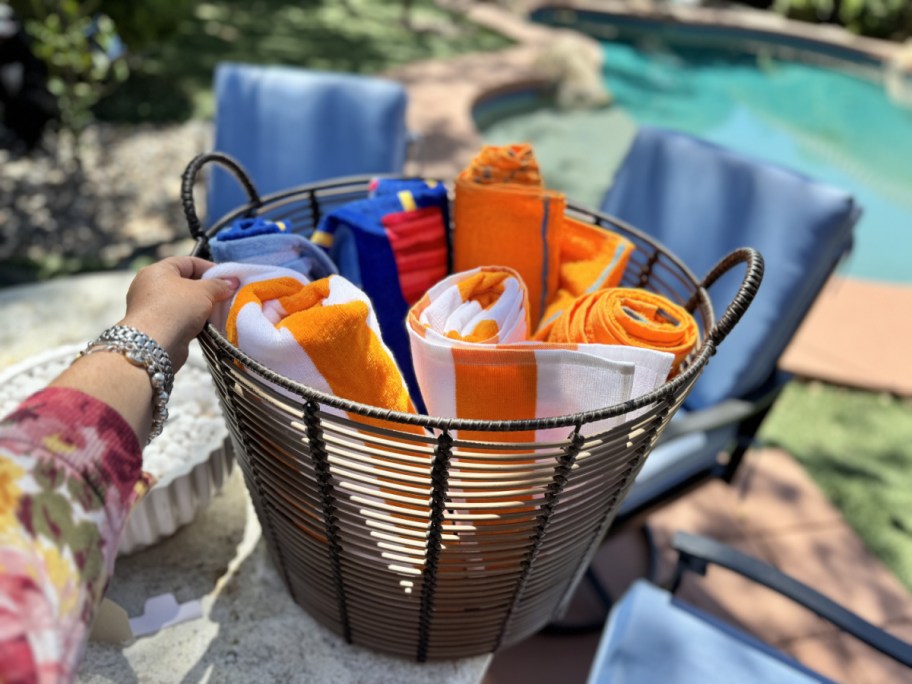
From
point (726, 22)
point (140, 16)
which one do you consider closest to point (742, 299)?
point (140, 16)

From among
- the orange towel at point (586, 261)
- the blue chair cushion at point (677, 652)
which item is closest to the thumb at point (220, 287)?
the orange towel at point (586, 261)

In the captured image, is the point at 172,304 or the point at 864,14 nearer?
the point at 172,304

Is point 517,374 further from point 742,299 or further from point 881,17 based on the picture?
point 881,17

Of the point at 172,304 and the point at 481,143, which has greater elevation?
the point at 172,304

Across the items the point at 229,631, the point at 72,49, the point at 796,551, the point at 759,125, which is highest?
the point at 72,49

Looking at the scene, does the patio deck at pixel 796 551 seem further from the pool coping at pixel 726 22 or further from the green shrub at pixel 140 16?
the pool coping at pixel 726 22

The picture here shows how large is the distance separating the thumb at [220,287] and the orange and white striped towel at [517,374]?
0.20m

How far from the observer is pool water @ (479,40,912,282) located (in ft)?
15.6

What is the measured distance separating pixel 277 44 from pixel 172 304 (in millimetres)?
5511

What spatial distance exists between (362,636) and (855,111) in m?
8.69

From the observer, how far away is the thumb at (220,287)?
0.68 m

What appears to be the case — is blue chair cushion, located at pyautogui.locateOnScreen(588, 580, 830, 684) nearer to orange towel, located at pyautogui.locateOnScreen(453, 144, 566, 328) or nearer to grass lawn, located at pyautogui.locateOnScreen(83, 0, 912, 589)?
orange towel, located at pyautogui.locateOnScreen(453, 144, 566, 328)

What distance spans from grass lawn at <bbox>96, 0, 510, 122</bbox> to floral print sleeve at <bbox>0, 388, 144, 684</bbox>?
3917mm

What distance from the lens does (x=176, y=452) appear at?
95cm
